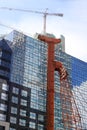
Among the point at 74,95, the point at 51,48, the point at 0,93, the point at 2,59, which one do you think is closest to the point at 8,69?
the point at 2,59

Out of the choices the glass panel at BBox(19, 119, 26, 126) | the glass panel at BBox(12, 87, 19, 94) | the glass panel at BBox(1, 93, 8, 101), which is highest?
the glass panel at BBox(12, 87, 19, 94)

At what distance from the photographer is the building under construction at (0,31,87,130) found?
143 m

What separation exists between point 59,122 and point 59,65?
4692 cm

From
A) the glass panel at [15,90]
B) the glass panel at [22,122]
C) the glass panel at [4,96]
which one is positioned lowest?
the glass panel at [22,122]

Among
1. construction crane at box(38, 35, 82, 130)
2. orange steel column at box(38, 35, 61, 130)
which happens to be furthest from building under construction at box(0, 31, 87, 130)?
orange steel column at box(38, 35, 61, 130)

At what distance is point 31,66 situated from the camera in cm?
16825

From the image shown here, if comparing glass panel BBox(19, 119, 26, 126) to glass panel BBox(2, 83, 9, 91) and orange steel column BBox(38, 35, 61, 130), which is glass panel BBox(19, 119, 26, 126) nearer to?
glass panel BBox(2, 83, 9, 91)

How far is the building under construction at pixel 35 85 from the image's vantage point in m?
143

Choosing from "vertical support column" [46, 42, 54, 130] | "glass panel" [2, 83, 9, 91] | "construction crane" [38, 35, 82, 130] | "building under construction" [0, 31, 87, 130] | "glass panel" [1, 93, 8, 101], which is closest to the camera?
"vertical support column" [46, 42, 54, 130]

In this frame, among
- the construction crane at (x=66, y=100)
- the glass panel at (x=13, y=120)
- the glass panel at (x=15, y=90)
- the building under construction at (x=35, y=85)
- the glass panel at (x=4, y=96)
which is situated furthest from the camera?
the glass panel at (x=15, y=90)

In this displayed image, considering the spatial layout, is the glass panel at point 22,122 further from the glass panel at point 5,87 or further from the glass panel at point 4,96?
the glass panel at point 5,87

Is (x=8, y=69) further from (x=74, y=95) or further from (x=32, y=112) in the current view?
(x=74, y=95)

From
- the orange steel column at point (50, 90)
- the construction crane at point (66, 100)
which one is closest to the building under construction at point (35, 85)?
the construction crane at point (66, 100)

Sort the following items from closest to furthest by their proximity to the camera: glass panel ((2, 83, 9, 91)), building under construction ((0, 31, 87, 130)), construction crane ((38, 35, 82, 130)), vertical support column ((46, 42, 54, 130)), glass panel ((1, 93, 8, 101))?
vertical support column ((46, 42, 54, 130))
construction crane ((38, 35, 82, 130))
glass panel ((1, 93, 8, 101))
building under construction ((0, 31, 87, 130))
glass panel ((2, 83, 9, 91))
